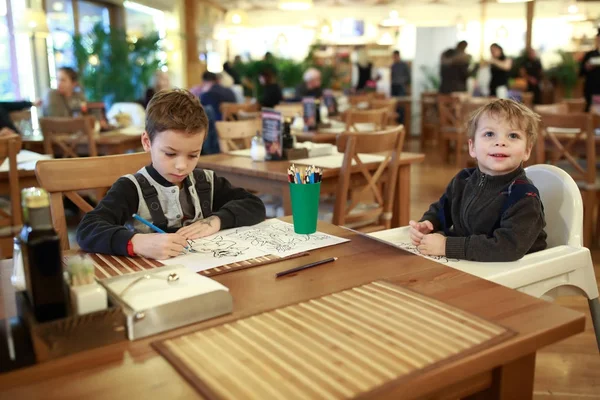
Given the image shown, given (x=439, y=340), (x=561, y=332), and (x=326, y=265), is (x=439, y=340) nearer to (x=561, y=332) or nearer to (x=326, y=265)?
(x=561, y=332)

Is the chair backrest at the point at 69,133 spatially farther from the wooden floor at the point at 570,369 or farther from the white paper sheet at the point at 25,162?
the wooden floor at the point at 570,369

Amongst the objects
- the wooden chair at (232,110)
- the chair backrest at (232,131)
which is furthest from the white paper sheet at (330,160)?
the wooden chair at (232,110)

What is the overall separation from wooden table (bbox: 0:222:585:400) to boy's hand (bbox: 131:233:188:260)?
0.57 ft

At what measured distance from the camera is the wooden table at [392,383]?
0.77m

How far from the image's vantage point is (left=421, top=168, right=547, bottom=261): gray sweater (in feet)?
4.48

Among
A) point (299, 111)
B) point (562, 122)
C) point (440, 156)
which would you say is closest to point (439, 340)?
point (562, 122)

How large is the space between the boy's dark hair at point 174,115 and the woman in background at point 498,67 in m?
7.74

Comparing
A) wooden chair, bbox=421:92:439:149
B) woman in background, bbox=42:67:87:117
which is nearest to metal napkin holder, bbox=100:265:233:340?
woman in background, bbox=42:67:87:117

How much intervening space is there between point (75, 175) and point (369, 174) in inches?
56.2

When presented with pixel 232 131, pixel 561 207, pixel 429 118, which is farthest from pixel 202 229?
pixel 429 118

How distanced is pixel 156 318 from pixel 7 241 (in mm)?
2241

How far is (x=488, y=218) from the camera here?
Answer: 4.99 feet

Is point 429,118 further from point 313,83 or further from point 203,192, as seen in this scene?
point 203,192

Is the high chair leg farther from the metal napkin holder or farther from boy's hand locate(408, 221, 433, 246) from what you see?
the metal napkin holder
